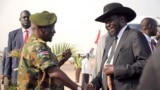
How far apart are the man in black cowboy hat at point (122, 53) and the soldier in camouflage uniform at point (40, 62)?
1.30 feet

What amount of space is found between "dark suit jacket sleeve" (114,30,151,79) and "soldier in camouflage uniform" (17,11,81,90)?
0.43 meters

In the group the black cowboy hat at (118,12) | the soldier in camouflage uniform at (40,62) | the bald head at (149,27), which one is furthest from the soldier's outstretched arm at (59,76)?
the bald head at (149,27)

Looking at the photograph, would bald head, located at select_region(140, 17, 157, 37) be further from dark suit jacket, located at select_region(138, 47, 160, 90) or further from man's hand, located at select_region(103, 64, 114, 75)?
dark suit jacket, located at select_region(138, 47, 160, 90)

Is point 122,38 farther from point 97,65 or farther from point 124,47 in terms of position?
point 97,65

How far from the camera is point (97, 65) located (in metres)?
5.71

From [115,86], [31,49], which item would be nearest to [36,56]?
[31,49]

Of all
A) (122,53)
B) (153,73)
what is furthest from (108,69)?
(153,73)

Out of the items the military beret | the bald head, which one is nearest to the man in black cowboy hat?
the military beret

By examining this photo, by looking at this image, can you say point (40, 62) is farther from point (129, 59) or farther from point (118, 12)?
point (118, 12)

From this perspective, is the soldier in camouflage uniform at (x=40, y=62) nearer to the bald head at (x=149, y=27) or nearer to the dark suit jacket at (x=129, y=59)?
the dark suit jacket at (x=129, y=59)

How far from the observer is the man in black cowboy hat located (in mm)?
3588

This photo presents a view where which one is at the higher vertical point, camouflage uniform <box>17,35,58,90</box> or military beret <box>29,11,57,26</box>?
military beret <box>29,11,57,26</box>

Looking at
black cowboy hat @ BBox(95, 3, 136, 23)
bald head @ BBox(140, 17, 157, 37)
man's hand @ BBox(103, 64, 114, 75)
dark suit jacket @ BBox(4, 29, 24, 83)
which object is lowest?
dark suit jacket @ BBox(4, 29, 24, 83)

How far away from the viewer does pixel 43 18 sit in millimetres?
3572
